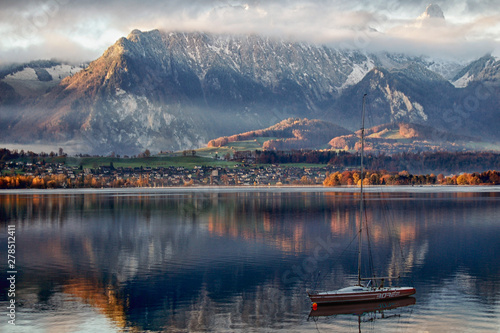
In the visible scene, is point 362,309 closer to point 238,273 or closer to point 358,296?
point 358,296

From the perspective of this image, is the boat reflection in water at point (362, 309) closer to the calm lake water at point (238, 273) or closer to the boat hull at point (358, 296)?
the calm lake water at point (238, 273)

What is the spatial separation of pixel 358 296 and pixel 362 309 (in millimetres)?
1106

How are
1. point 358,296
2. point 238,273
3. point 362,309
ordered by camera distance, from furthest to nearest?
point 238,273 → point 358,296 → point 362,309

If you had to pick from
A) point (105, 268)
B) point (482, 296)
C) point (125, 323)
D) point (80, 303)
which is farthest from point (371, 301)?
point (105, 268)

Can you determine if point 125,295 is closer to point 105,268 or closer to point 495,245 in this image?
point 105,268

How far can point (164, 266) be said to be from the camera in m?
69.3

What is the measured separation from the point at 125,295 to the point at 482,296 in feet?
105

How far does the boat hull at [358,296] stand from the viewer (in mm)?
50375

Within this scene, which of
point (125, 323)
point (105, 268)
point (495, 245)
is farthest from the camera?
point (495, 245)

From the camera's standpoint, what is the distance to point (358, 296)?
51.0m

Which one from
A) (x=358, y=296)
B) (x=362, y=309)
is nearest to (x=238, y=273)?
(x=358, y=296)

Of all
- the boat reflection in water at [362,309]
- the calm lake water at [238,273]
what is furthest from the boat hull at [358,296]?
the calm lake water at [238,273]

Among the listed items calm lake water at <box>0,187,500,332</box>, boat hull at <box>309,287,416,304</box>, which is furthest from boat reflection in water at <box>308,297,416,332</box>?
boat hull at <box>309,287,416,304</box>

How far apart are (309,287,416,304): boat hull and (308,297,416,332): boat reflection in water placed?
1.20ft
